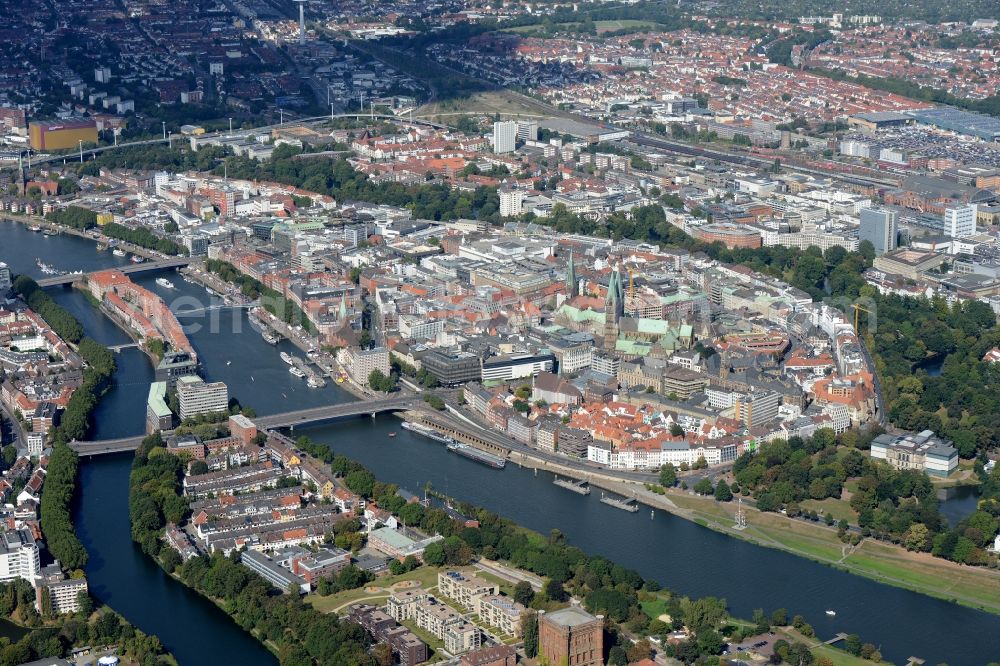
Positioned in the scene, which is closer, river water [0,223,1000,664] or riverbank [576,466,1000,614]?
river water [0,223,1000,664]

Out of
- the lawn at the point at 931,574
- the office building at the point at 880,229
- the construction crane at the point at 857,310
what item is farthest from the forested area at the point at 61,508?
the office building at the point at 880,229

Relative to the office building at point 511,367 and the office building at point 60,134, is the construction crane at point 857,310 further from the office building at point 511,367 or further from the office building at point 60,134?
the office building at point 60,134

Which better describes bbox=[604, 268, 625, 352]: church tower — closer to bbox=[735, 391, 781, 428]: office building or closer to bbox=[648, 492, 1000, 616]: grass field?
bbox=[735, 391, 781, 428]: office building

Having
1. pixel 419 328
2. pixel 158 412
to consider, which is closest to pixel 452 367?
pixel 419 328

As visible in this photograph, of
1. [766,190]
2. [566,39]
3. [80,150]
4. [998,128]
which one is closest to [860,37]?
[566,39]

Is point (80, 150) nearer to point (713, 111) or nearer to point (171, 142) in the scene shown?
point (171, 142)

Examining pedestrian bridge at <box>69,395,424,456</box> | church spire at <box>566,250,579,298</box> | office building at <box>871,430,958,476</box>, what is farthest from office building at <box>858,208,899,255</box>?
pedestrian bridge at <box>69,395,424,456</box>

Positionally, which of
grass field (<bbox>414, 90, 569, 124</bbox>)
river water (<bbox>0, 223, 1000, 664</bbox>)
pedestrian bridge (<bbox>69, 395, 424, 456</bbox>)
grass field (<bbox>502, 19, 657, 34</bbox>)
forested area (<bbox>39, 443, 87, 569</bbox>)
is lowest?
grass field (<bbox>414, 90, 569, 124</bbox>)

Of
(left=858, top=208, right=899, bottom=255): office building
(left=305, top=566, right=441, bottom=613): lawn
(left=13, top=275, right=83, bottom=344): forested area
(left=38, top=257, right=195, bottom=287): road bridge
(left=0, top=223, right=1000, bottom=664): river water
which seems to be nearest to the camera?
(left=0, top=223, right=1000, bottom=664): river water
